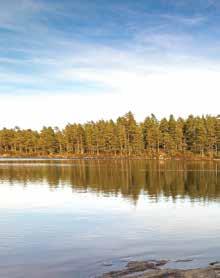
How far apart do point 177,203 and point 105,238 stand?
18.6m

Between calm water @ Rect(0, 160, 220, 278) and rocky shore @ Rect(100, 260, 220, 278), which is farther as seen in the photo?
calm water @ Rect(0, 160, 220, 278)

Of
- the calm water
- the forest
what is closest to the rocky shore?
the calm water

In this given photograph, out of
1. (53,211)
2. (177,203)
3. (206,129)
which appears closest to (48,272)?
(53,211)

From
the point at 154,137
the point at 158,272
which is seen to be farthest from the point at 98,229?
the point at 154,137

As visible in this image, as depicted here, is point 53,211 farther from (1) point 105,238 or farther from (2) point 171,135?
(2) point 171,135

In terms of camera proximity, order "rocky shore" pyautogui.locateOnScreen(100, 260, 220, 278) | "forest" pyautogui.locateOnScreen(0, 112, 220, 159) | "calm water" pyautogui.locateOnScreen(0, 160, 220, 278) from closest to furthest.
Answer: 1. "rocky shore" pyautogui.locateOnScreen(100, 260, 220, 278)
2. "calm water" pyautogui.locateOnScreen(0, 160, 220, 278)
3. "forest" pyautogui.locateOnScreen(0, 112, 220, 159)

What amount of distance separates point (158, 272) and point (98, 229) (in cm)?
1294

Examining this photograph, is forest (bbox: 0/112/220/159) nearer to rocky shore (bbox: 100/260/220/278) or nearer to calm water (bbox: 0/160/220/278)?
calm water (bbox: 0/160/220/278)

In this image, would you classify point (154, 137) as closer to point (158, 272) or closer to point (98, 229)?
point (98, 229)

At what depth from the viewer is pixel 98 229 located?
103ft

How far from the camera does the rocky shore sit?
18031 mm

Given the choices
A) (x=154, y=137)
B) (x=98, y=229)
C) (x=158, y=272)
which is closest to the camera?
(x=158, y=272)

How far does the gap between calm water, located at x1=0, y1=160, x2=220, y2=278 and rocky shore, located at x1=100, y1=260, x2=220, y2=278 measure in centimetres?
103

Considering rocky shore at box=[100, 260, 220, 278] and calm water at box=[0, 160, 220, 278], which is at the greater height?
rocky shore at box=[100, 260, 220, 278]
